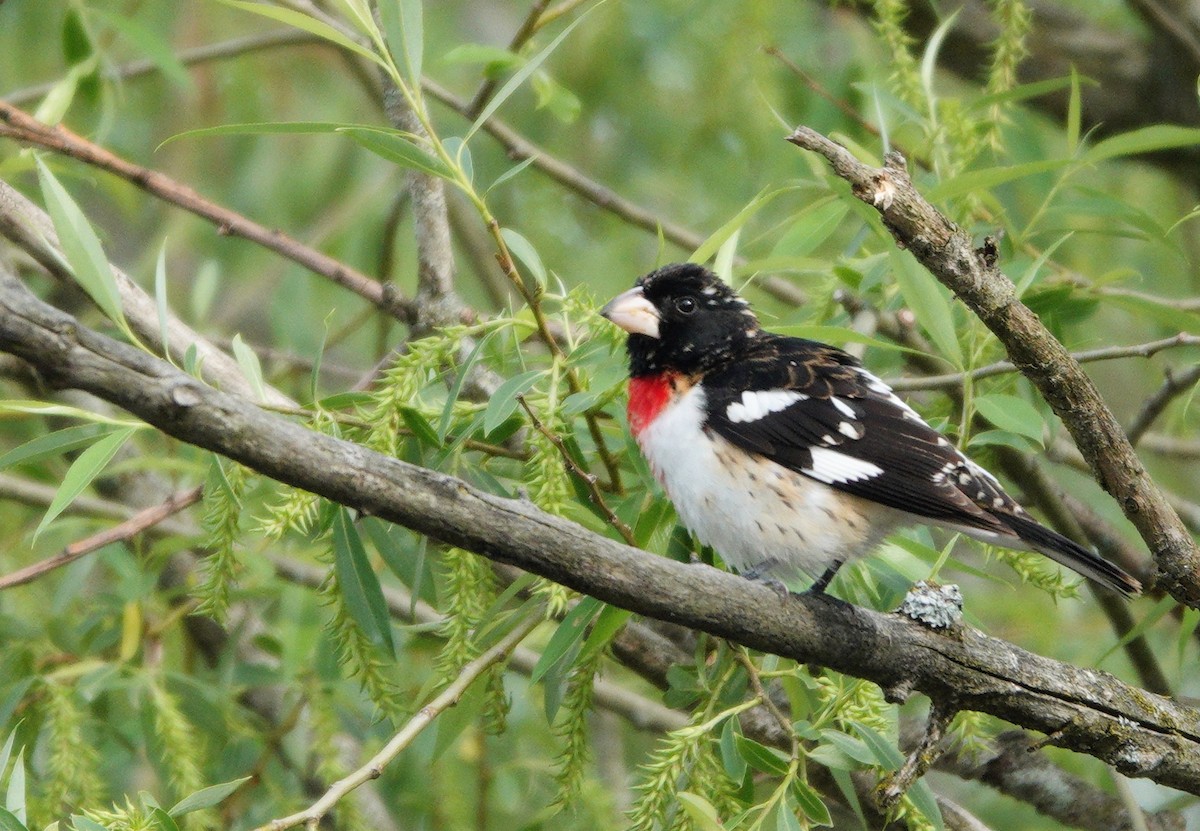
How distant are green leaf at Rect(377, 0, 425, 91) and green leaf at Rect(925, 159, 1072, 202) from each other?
82 centimetres

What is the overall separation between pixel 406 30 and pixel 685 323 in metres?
0.80

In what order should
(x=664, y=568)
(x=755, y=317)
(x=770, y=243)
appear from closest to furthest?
(x=664, y=568)
(x=755, y=317)
(x=770, y=243)

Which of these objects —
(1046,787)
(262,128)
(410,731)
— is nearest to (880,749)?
(410,731)

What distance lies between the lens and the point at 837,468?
7.54ft

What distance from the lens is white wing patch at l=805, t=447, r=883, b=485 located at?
2246 mm

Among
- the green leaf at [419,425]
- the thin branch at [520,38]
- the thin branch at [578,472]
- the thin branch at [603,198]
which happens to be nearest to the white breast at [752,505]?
the thin branch at [578,472]

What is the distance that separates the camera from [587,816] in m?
3.08

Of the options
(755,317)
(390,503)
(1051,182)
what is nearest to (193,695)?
(755,317)

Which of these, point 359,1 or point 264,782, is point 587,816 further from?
point 359,1

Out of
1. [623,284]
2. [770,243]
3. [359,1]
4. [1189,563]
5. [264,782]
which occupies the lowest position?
[264,782]

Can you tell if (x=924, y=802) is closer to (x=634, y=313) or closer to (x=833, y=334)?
(x=833, y=334)

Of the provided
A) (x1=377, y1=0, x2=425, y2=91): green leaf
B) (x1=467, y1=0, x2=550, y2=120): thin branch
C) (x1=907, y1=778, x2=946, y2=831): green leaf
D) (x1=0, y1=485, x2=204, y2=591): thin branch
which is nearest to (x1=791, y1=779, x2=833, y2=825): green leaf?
(x1=907, y1=778, x2=946, y2=831): green leaf

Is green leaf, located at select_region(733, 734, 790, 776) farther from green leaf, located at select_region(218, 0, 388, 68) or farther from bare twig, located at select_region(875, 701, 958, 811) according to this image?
green leaf, located at select_region(218, 0, 388, 68)

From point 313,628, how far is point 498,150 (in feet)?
7.12
